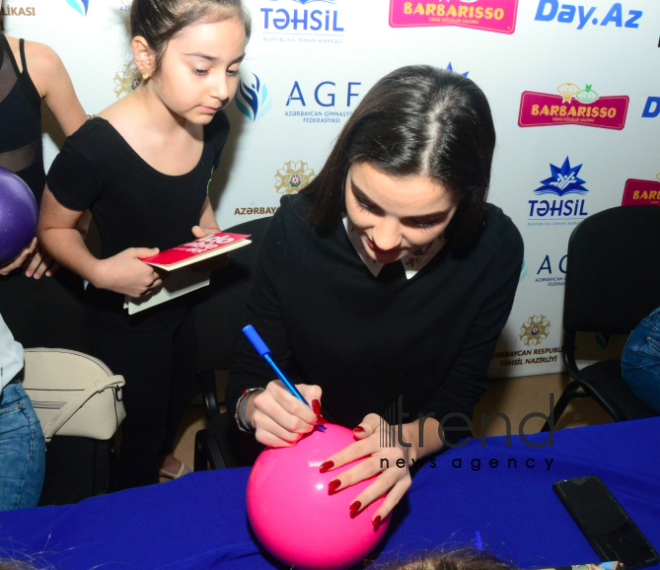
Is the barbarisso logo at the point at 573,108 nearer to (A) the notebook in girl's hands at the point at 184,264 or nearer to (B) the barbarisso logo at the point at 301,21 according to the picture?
(B) the barbarisso logo at the point at 301,21

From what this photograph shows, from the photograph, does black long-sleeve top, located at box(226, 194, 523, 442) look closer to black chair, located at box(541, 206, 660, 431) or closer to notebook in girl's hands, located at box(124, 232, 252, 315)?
notebook in girl's hands, located at box(124, 232, 252, 315)

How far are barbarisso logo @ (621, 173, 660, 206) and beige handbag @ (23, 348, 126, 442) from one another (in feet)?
7.65

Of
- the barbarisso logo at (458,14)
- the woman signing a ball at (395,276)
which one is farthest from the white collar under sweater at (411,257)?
the barbarisso logo at (458,14)

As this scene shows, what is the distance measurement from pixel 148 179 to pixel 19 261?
0.42m

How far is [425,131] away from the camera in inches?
32.6

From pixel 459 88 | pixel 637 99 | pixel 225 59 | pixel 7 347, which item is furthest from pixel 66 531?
pixel 637 99

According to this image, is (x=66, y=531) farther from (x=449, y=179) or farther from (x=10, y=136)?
(x=10, y=136)

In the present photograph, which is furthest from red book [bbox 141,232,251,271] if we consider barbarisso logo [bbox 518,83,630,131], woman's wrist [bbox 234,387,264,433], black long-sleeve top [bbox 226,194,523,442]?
barbarisso logo [bbox 518,83,630,131]

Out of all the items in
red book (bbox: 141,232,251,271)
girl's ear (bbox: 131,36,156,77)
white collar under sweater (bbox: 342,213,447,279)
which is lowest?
red book (bbox: 141,232,251,271)

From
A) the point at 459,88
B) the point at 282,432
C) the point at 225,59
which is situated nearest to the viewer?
the point at 282,432

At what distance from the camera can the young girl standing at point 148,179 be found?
1264 mm

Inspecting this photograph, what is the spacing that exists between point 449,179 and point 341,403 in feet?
2.16

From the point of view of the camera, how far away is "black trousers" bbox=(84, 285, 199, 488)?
1.52 metres

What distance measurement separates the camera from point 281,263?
1.14 m
